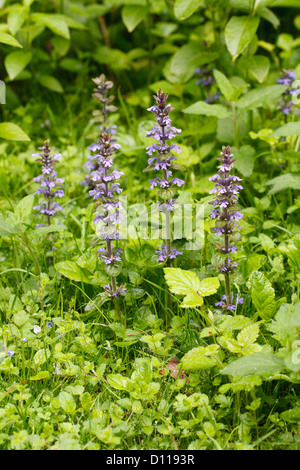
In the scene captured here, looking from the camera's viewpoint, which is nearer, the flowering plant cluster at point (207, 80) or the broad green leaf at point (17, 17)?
the broad green leaf at point (17, 17)

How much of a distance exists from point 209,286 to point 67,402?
69 centimetres

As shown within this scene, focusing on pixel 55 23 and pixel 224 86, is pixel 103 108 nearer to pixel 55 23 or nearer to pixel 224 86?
pixel 224 86

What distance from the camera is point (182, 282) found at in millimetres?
2027

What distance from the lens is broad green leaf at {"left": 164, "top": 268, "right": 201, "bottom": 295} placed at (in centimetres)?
199

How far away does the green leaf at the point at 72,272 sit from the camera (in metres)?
2.33

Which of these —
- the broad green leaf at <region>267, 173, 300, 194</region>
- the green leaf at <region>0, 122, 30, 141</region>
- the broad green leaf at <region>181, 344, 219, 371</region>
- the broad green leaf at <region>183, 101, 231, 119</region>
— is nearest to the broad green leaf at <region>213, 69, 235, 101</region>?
the broad green leaf at <region>183, 101, 231, 119</region>

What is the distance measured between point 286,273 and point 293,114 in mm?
1240

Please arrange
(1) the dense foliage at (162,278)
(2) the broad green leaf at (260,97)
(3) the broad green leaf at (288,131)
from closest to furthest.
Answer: (1) the dense foliage at (162,278) → (3) the broad green leaf at (288,131) → (2) the broad green leaf at (260,97)

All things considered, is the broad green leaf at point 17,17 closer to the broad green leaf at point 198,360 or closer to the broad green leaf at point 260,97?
the broad green leaf at point 260,97

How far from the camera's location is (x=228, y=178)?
204 cm

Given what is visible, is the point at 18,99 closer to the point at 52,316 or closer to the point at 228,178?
the point at 52,316

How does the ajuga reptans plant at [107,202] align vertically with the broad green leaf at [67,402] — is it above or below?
above

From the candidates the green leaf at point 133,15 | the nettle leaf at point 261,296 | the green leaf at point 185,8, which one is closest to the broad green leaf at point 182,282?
the nettle leaf at point 261,296
